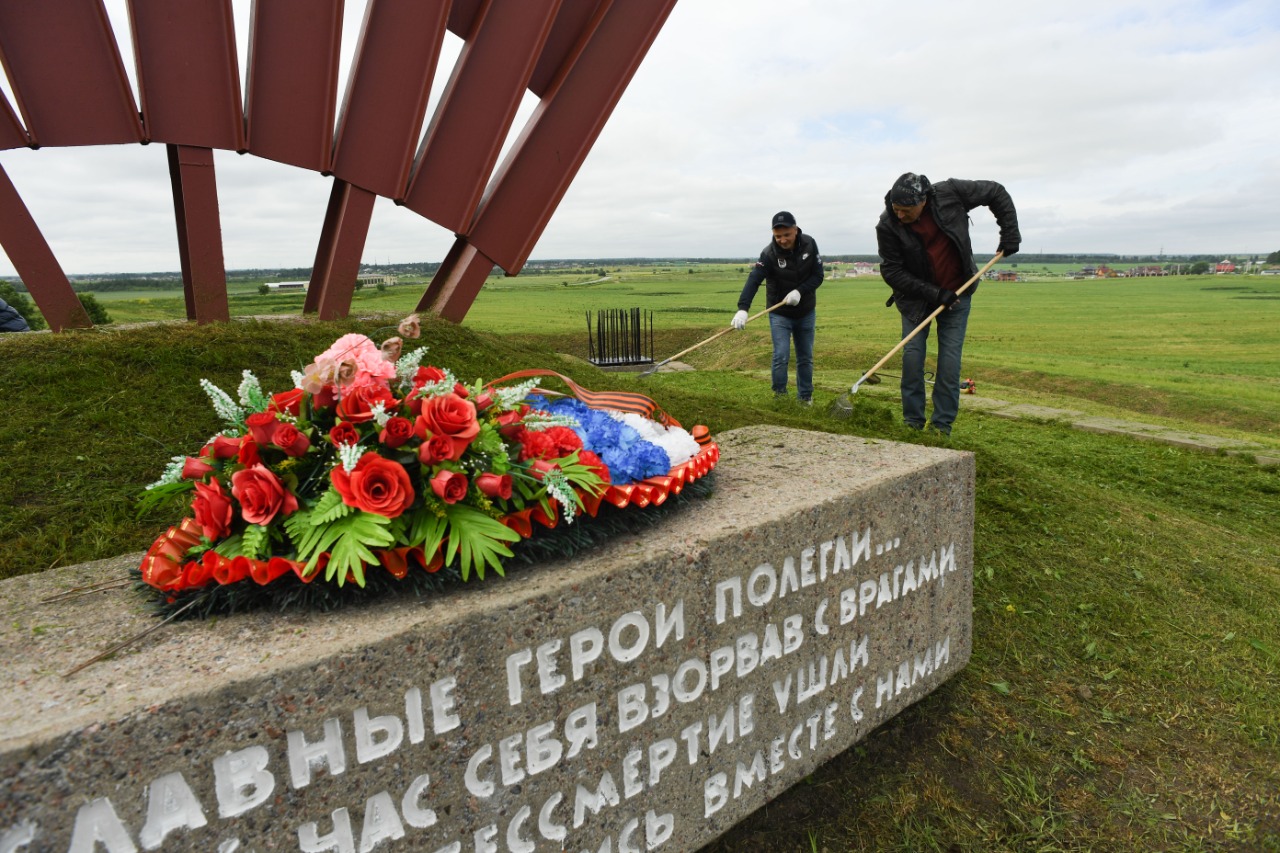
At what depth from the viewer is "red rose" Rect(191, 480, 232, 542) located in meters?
1.54

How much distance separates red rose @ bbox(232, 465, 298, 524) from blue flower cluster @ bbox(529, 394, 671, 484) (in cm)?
70

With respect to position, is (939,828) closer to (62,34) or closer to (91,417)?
(91,417)

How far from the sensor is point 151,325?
434cm

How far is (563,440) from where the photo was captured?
187 centimetres

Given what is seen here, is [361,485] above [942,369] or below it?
above

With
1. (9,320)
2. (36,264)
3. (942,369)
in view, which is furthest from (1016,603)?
(9,320)

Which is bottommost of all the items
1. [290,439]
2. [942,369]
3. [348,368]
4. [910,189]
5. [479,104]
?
[942,369]

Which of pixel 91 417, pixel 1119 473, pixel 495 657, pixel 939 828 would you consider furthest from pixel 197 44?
pixel 1119 473

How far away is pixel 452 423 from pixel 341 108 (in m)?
3.85

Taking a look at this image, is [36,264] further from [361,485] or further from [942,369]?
[942,369]

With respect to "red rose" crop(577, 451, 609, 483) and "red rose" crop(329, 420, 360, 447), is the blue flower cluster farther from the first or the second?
"red rose" crop(329, 420, 360, 447)

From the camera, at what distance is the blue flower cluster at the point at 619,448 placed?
1958 mm

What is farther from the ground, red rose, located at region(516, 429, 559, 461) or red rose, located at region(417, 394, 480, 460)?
red rose, located at region(417, 394, 480, 460)

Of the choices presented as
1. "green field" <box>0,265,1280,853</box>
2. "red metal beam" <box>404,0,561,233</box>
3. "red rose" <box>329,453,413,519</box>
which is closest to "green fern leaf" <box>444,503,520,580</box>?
→ "red rose" <box>329,453,413,519</box>
